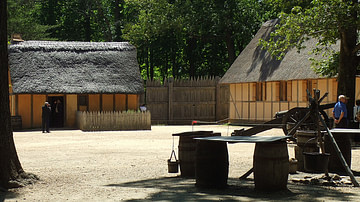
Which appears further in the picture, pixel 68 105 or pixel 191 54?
pixel 191 54

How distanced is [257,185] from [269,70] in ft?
63.7

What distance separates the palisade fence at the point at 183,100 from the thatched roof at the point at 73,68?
7.12 feet

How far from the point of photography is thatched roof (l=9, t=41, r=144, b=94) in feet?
87.9

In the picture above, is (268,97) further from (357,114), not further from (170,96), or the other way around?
(357,114)

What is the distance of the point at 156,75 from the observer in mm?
53500

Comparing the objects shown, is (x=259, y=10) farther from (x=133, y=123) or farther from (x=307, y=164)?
(x=307, y=164)

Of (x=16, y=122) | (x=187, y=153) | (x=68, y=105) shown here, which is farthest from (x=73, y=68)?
(x=187, y=153)

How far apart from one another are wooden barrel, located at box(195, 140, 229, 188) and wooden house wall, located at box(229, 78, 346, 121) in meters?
15.9

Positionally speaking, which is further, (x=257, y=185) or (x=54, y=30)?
(x=54, y=30)

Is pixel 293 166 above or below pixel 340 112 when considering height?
below

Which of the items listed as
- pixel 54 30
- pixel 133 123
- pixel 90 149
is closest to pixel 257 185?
pixel 90 149

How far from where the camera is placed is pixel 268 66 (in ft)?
88.4

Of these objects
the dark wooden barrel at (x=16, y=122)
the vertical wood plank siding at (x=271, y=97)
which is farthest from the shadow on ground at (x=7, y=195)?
the dark wooden barrel at (x=16, y=122)

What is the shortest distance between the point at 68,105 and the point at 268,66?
10526 mm
